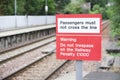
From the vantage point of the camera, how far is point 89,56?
533cm

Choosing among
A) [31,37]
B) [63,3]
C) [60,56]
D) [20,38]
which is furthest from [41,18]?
[60,56]

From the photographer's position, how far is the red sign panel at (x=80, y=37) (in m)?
5.30

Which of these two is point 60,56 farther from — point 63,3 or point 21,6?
point 63,3

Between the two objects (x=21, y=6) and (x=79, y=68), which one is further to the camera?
(x=21, y=6)

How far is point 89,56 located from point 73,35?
0.39 meters

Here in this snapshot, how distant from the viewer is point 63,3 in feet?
279

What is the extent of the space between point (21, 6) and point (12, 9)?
348cm

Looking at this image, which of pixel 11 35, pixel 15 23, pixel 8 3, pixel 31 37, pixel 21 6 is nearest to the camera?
pixel 11 35

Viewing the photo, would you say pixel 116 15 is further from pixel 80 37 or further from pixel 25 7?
pixel 25 7

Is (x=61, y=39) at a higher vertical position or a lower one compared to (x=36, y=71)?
higher

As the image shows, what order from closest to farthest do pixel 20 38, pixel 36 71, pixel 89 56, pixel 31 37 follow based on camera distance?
pixel 89 56 → pixel 36 71 → pixel 20 38 → pixel 31 37

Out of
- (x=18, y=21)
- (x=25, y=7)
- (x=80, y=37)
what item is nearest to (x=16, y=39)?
(x=18, y=21)

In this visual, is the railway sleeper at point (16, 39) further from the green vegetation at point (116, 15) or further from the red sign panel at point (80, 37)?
the red sign panel at point (80, 37)

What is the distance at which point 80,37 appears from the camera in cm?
533
